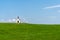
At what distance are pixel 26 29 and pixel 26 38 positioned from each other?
592 centimetres

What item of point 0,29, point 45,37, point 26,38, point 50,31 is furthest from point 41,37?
point 0,29

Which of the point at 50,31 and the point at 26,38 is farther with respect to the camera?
the point at 50,31

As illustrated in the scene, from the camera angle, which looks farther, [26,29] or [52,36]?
[26,29]

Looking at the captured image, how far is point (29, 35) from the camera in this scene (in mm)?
28844

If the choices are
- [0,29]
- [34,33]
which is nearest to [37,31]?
[34,33]

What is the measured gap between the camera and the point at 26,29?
1297 inches

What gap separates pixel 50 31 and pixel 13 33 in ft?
22.2

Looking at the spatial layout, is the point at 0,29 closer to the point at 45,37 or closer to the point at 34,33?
the point at 34,33

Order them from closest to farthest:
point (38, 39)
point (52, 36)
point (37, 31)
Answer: point (38, 39) < point (52, 36) < point (37, 31)

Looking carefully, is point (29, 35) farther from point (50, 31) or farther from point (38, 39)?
point (50, 31)

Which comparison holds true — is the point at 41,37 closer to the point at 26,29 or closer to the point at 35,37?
the point at 35,37

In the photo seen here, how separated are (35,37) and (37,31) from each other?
164 inches

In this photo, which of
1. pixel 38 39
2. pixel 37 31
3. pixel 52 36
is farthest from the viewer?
pixel 37 31

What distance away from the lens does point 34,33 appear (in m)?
30.3
